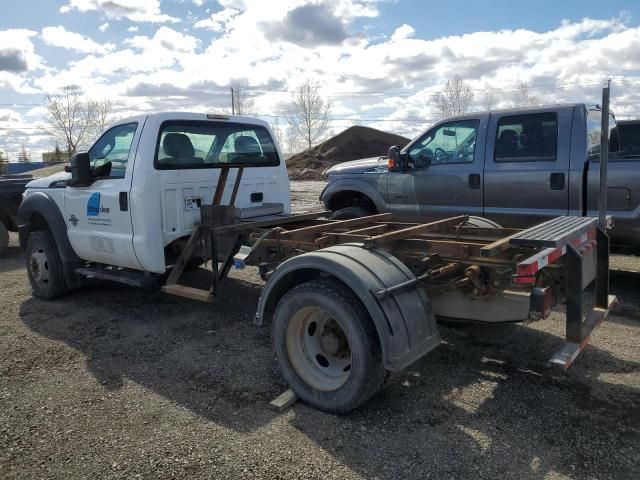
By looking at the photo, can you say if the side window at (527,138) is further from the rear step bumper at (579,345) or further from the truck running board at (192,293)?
the truck running board at (192,293)

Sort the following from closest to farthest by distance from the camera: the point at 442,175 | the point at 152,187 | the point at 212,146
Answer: the point at 152,187 < the point at 212,146 < the point at 442,175

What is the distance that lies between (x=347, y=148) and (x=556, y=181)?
32004 millimetres

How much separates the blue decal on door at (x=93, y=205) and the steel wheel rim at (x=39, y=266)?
1081 millimetres

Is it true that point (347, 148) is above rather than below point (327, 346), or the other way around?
above

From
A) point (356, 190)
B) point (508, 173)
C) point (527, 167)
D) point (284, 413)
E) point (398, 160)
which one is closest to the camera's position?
point (284, 413)

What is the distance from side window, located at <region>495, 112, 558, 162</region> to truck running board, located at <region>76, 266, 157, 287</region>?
4175mm

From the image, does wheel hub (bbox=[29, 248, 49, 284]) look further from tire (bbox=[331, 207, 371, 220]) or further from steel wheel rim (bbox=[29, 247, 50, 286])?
tire (bbox=[331, 207, 371, 220])

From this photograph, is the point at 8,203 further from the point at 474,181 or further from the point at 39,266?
the point at 474,181

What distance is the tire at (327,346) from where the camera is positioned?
3.38 metres

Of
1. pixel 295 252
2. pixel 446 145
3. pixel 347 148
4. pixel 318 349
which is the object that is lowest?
pixel 318 349

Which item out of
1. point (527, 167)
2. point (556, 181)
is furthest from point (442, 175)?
point (556, 181)

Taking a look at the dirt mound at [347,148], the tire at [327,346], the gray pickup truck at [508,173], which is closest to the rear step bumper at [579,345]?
the tire at [327,346]

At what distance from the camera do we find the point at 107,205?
18.2 ft

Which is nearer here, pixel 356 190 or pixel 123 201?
pixel 123 201
